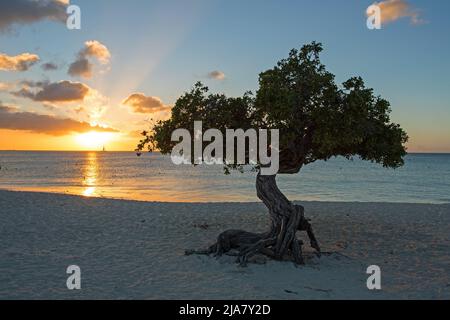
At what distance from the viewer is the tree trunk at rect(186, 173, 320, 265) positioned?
14680 mm

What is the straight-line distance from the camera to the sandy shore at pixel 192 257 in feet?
39.7

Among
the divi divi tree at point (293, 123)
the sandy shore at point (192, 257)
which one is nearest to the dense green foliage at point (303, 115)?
the divi divi tree at point (293, 123)

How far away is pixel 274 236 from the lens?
1517cm

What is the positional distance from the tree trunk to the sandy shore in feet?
1.49

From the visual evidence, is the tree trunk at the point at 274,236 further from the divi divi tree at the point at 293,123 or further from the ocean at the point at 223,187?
the ocean at the point at 223,187

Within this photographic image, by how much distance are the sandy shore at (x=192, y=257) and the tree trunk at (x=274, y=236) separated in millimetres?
454

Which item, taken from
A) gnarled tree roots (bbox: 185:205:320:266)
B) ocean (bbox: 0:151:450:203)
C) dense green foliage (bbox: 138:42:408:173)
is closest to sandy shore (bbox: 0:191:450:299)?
gnarled tree roots (bbox: 185:205:320:266)

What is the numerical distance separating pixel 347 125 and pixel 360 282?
16.4ft

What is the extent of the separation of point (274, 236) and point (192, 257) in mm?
3184

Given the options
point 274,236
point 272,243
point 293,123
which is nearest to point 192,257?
point 272,243

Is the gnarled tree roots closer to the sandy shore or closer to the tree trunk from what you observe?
the tree trunk

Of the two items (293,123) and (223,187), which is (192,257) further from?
(223,187)

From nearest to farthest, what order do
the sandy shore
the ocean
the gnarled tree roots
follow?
the sandy shore
the gnarled tree roots
the ocean

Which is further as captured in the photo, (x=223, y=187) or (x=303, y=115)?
(x=223, y=187)
